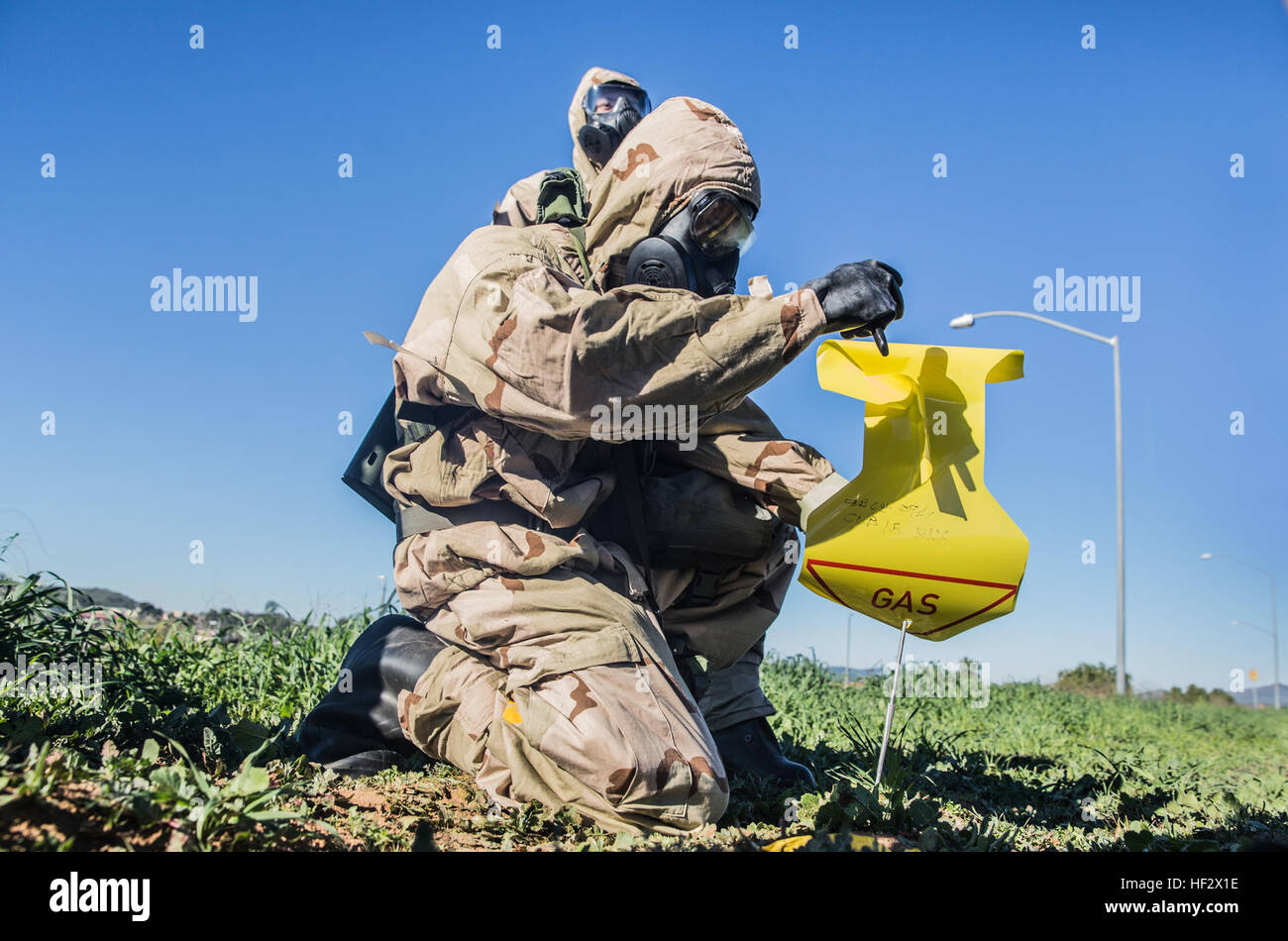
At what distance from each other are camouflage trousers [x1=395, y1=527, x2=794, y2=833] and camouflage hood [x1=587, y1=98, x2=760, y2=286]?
0.99 meters

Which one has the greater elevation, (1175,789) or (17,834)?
(17,834)

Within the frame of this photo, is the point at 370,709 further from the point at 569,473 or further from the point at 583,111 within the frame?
the point at 583,111

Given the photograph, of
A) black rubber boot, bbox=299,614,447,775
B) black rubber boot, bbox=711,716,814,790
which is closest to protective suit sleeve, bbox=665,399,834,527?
black rubber boot, bbox=711,716,814,790

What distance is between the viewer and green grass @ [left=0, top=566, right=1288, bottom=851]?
5.51 feet

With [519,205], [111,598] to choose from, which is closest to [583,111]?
[519,205]

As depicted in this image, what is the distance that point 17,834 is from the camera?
1.55 m

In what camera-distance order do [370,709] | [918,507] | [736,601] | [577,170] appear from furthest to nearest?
[577,170]
[736,601]
[370,709]
[918,507]

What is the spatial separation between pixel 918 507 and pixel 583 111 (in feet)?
11.5

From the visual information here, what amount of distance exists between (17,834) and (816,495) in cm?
220

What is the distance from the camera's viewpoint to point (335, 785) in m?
2.72

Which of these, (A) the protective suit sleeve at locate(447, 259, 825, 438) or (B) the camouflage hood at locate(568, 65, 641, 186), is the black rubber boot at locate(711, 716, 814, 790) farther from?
(B) the camouflage hood at locate(568, 65, 641, 186)
